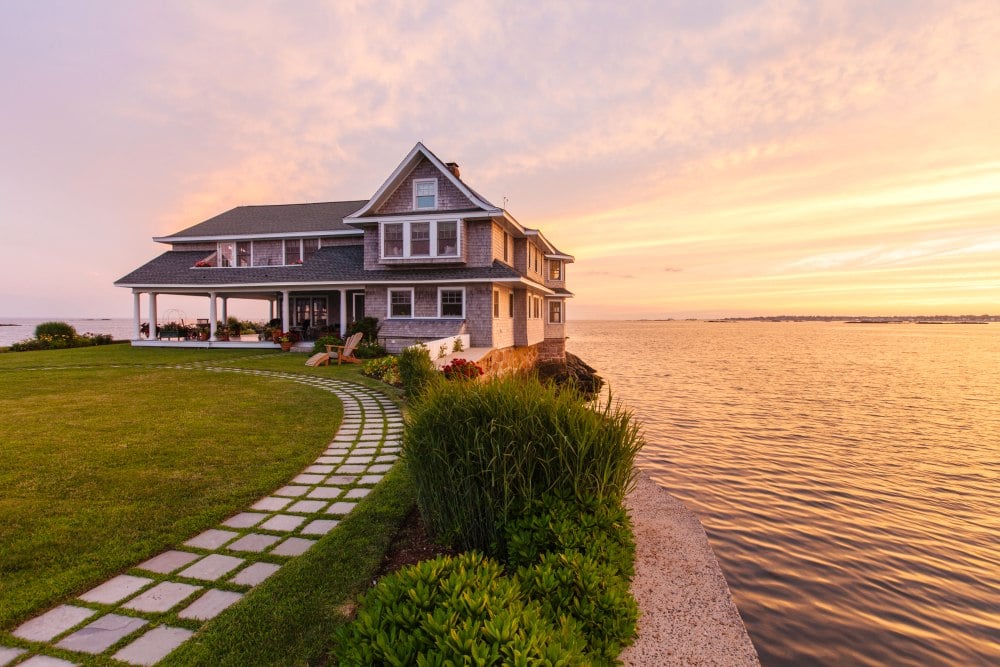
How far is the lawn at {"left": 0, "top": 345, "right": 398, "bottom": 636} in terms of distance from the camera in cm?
385

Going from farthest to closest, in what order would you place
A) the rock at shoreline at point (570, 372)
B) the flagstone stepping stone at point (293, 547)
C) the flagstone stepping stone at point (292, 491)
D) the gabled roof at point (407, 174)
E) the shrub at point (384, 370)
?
the rock at shoreline at point (570, 372), the gabled roof at point (407, 174), the shrub at point (384, 370), the flagstone stepping stone at point (292, 491), the flagstone stepping stone at point (293, 547)

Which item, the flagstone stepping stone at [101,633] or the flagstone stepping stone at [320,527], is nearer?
the flagstone stepping stone at [101,633]

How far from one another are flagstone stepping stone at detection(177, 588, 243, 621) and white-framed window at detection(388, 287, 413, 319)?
56.9 feet

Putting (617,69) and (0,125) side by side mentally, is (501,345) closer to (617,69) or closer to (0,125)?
(617,69)

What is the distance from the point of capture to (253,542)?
4.25 metres

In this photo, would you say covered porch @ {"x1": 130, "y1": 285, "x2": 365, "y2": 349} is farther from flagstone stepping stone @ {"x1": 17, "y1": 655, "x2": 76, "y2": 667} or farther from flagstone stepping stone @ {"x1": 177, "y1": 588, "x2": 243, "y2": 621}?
flagstone stepping stone @ {"x1": 17, "y1": 655, "x2": 76, "y2": 667}

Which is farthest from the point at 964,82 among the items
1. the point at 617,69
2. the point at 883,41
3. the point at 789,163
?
the point at 617,69

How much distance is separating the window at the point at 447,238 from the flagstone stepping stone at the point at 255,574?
1662 cm

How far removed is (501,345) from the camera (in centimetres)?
2058

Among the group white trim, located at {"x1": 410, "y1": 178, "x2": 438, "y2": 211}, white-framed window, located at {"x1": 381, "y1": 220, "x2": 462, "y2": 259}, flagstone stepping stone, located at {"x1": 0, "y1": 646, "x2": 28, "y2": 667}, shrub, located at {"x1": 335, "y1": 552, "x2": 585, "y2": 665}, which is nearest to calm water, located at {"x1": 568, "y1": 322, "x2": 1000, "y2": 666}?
shrub, located at {"x1": 335, "y1": 552, "x2": 585, "y2": 665}

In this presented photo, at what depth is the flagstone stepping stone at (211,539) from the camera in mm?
4191

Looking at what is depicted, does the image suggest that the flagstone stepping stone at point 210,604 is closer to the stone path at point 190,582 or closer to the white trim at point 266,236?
the stone path at point 190,582

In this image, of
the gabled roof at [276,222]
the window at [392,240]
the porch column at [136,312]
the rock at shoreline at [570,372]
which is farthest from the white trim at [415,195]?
the porch column at [136,312]

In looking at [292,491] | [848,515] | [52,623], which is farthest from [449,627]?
[848,515]
